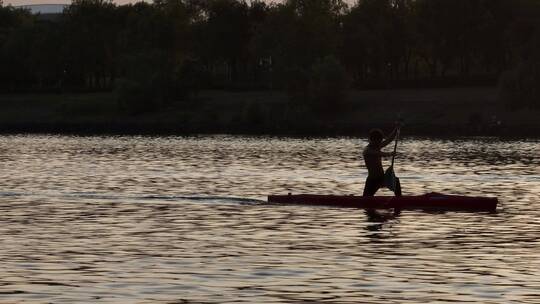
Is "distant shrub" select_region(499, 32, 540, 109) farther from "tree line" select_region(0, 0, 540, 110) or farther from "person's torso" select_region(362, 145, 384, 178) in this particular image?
"person's torso" select_region(362, 145, 384, 178)

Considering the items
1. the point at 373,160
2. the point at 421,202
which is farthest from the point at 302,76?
the point at 421,202

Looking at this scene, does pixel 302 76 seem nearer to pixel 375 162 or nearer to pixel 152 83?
pixel 152 83

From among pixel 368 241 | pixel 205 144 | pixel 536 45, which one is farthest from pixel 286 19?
pixel 368 241

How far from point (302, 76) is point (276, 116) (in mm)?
10140

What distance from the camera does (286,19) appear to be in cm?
17938

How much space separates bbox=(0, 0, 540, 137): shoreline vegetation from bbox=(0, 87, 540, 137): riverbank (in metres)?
0.25

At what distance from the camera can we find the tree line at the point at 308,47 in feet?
534

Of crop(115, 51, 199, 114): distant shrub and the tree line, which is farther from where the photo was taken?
crop(115, 51, 199, 114): distant shrub

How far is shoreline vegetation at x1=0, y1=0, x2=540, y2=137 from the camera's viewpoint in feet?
505

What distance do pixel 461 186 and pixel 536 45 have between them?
95326 millimetres

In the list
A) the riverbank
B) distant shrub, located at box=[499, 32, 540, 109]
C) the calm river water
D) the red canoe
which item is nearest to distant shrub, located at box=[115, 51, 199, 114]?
the riverbank

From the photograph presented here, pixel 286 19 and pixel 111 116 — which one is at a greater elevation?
pixel 286 19

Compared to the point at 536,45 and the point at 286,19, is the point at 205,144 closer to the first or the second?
the point at 536,45

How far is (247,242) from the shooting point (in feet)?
106
